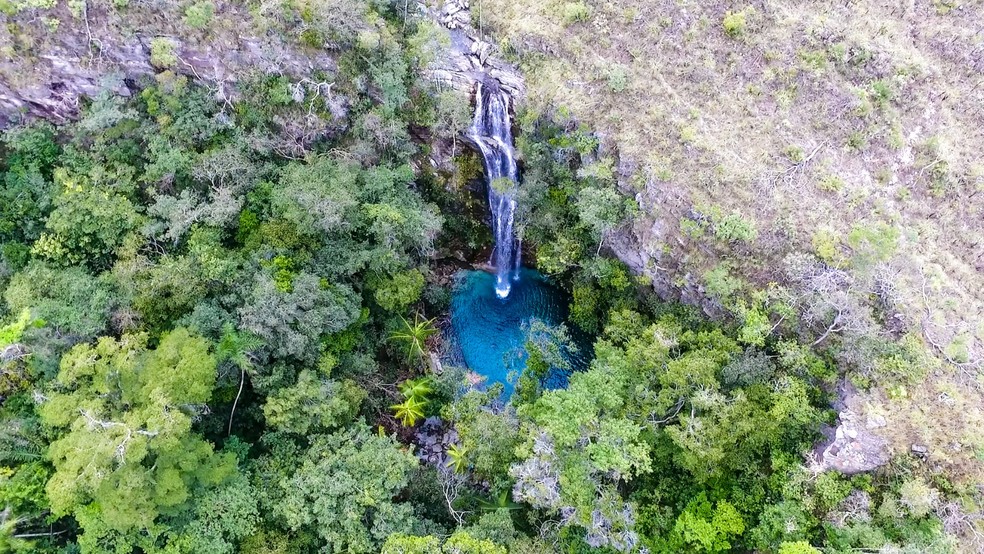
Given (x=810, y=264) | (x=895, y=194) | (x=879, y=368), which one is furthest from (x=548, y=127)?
(x=879, y=368)

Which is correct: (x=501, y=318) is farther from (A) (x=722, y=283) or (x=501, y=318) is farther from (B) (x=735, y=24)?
(B) (x=735, y=24)

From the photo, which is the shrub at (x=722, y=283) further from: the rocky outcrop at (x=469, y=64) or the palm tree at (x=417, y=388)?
the palm tree at (x=417, y=388)

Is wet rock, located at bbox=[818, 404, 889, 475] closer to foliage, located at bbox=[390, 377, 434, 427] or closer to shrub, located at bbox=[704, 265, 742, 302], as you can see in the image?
shrub, located at bbox=[704, 265, 742, 302]

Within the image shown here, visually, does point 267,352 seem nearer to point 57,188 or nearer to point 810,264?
point 57,188

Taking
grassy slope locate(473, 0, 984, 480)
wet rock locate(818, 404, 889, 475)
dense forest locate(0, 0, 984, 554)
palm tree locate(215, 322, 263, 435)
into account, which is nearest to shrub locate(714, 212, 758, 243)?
dense forest locate(0, 0, 984, 554)

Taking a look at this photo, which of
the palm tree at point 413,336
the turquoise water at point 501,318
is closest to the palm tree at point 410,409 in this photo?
the palm tree at point 413,336
